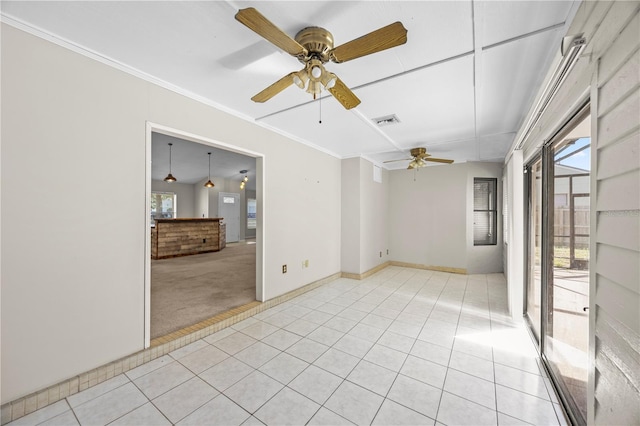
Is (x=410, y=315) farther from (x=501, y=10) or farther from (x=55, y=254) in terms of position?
(x=55, y=254)

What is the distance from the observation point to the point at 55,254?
177 centimetres

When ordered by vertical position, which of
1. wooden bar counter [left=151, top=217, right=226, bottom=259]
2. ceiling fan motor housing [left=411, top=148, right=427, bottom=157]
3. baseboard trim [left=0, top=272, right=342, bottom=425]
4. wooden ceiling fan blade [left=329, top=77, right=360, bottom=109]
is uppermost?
ceiling fan motor housing [left=411, top=148, right=427, bottom=157]

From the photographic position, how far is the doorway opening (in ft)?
9.44

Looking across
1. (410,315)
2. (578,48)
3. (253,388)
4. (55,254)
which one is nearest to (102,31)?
(55,254)

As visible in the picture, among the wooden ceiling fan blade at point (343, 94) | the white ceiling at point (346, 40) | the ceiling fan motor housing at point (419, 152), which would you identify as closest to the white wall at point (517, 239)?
the white ceiling at point (346, 40)

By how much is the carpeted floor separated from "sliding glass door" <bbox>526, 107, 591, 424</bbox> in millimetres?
3308

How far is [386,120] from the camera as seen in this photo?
3.22 metres

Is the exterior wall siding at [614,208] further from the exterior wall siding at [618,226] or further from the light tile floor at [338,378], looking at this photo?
the light tile floor at [338,378]

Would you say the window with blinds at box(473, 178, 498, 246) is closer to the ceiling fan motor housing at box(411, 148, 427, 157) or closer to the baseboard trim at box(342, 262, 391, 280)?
the ceiling fan motor housing at box(411, 148, 427, 157)

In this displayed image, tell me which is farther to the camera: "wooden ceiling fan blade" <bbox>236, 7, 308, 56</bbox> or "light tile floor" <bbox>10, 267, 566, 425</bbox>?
"light tile floor" <bbox>10, 267, 566, 425</bbox>

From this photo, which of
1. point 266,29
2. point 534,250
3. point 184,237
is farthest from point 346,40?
point 184,237

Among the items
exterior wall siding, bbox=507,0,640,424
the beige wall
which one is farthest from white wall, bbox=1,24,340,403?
the beige wall

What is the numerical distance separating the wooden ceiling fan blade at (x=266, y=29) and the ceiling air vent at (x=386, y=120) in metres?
1.79

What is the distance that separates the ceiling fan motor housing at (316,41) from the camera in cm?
162
